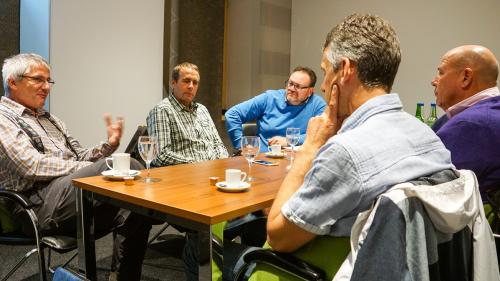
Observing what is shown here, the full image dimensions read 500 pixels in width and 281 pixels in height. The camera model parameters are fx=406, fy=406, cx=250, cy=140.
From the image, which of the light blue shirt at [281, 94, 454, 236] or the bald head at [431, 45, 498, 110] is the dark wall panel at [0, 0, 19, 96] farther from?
the bald head at [431, 45, 498, 110]

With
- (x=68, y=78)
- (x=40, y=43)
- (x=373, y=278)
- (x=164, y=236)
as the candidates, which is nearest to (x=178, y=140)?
(x=164, y=236)

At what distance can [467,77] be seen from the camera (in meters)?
2.12

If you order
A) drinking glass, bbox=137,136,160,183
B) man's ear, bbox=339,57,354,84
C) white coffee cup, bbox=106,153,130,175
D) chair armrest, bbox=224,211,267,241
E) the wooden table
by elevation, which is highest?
man's ear, bbox=339,57,354,84

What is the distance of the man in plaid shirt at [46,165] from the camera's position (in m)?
1.84

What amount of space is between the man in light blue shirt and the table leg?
864 millimetres

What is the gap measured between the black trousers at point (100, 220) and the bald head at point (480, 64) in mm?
1754

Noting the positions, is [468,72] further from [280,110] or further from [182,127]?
[182,127]

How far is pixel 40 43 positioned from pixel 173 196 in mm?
2329

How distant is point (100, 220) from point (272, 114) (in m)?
1.84

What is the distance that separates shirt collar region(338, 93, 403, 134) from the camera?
42.1 inches

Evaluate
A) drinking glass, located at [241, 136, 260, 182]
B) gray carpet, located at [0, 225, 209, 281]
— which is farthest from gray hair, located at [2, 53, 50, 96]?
drinking glass, located at [241, 136, 260, 182]

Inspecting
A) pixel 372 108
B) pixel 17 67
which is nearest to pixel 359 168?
pixel 372 108

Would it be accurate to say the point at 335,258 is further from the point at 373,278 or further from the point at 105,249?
the point at 105,249

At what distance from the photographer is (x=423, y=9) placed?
384cm
